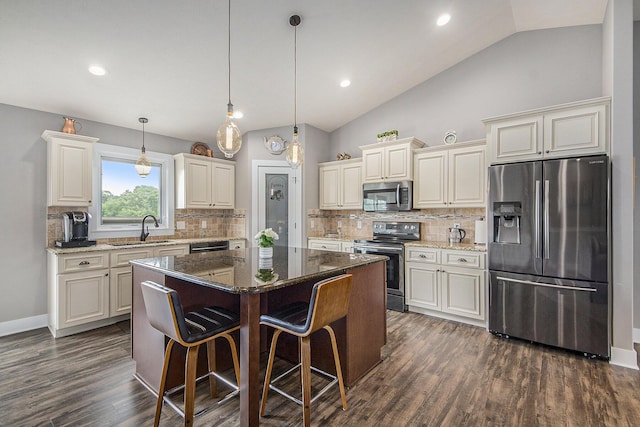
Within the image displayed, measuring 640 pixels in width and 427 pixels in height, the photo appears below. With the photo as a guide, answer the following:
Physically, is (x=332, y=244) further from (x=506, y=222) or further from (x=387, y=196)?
(x=506, y=222)

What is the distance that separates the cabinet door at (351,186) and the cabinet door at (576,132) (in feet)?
8.03

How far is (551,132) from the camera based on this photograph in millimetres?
2934

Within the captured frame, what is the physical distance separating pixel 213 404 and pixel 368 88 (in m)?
4.11

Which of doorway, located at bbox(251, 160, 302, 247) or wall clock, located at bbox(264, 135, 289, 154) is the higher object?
wall clock, located at bbox(264, 135, 289, 154)

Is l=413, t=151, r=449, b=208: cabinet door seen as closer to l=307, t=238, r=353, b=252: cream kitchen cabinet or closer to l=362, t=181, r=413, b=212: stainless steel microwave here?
l=362, t=181, r=413, b=212: stainless steel microwave

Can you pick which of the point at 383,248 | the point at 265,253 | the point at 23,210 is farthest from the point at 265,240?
the point at 23,210

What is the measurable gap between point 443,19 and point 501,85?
49.5 inches

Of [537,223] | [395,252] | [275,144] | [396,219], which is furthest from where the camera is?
[275,144]

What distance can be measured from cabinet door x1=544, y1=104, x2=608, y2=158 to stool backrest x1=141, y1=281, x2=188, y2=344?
137 inches

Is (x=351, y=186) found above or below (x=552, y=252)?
above

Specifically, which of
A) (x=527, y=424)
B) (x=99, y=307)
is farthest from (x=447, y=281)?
(x=99, y=307)

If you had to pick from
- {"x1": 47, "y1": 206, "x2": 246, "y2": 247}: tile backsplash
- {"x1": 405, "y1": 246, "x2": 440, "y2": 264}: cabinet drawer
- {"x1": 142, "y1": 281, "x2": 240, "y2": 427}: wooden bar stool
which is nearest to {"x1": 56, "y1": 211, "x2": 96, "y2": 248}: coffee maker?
{"x1": 47, "y1": 206, "x2": 246, "y2": 247}: tile backsplash

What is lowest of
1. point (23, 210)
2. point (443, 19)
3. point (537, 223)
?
point (537, 223)

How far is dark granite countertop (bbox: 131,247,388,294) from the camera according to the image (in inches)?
66.8
